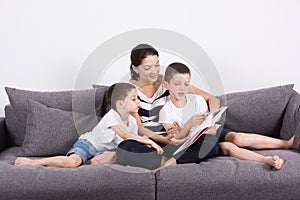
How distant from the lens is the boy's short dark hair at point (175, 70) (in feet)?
6.62

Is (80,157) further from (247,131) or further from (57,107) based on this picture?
(247,131)

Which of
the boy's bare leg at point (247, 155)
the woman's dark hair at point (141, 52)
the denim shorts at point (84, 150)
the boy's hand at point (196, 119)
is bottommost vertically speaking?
the denim shorts at point (84, 150)

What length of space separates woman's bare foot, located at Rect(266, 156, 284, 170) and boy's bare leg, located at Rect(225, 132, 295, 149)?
33 cm

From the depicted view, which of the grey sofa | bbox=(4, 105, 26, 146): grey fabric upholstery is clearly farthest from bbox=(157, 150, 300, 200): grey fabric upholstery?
bbox=(4, 105, 26, 146): grey fabric upholstery

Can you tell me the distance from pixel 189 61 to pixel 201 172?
508 mm

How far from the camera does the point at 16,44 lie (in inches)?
115

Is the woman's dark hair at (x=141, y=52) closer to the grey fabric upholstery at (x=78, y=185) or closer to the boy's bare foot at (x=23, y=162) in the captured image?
the grey fabric upholstery at (x=78, y=185)

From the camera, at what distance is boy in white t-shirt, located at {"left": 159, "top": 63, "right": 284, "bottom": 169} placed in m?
2.03

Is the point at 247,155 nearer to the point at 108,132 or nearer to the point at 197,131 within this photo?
the point at 197,131

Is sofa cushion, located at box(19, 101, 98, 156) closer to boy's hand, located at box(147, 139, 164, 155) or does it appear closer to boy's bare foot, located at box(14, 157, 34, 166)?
boy's bare foot, located at box(14, 157, 34, 166)

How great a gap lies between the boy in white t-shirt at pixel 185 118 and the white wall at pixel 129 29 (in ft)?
2.88

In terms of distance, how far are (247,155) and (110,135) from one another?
2.27ft

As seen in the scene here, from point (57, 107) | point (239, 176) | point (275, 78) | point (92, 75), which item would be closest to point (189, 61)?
point (92, 75)

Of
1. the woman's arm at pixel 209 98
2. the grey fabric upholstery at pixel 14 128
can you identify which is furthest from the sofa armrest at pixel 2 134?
the woman's arm at pixel 209 98
